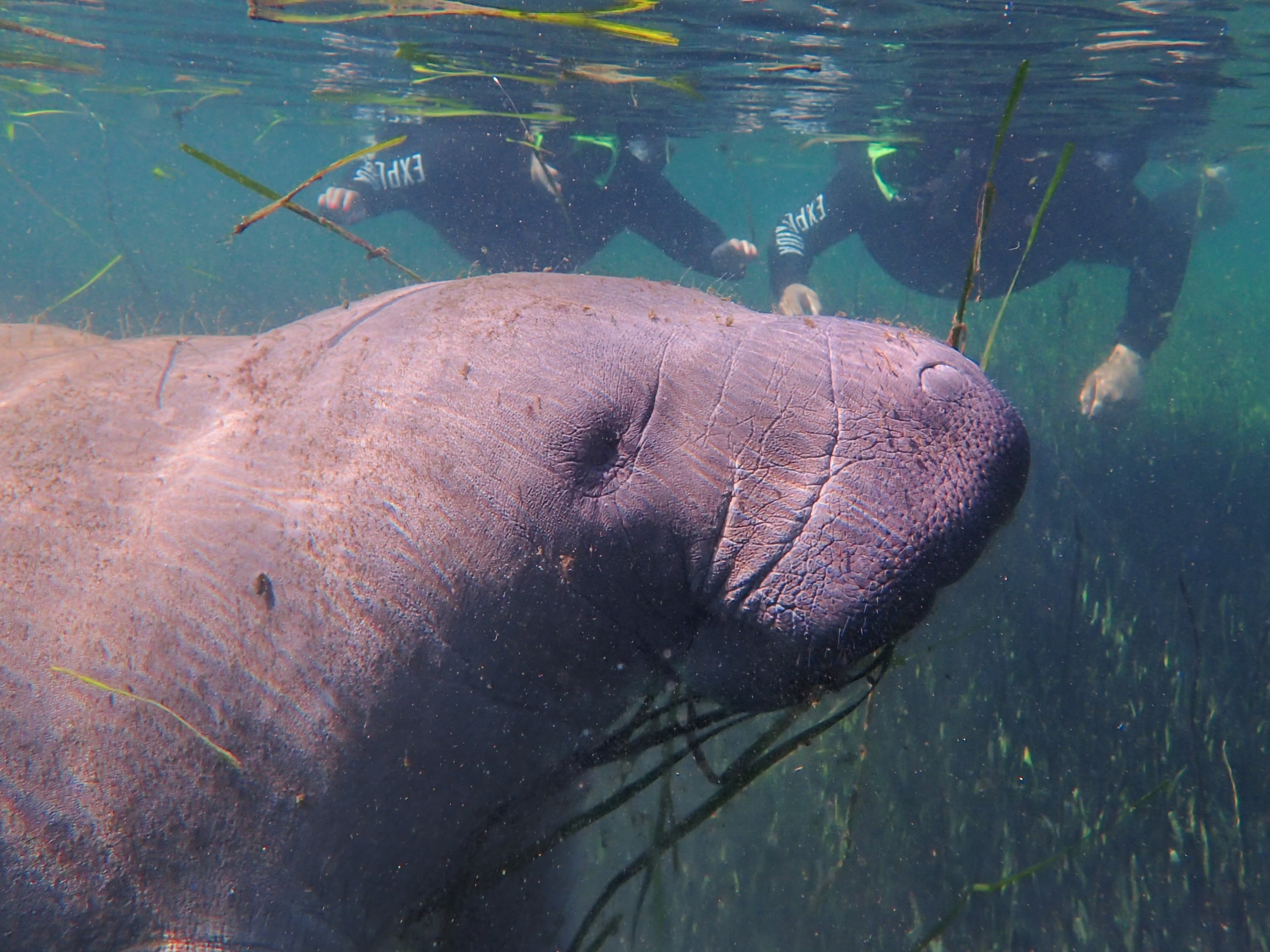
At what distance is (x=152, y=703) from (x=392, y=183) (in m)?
10.8

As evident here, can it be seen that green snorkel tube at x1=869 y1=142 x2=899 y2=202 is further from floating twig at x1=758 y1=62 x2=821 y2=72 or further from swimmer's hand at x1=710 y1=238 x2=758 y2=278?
floating twig at x1=758 y1=62 x2=821 y2=72

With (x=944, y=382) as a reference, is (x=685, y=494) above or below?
below

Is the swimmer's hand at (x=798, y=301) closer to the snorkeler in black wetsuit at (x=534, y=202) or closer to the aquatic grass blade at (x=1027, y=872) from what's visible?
the snorkeler in black wetsuit at (x=534, y=202)

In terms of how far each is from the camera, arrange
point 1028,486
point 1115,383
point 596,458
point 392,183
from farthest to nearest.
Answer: point 392,183 → point 1115,383 → point 1028,486 → point 596,458

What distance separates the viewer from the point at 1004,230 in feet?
35.1

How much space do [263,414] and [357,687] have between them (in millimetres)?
807

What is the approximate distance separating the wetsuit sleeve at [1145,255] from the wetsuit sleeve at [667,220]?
5.98m

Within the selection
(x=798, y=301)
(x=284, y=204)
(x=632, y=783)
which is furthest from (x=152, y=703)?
(x=798, y=301)

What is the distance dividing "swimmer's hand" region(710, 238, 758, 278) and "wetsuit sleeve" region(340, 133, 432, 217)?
484 cm

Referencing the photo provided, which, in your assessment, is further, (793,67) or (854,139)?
(854,139)

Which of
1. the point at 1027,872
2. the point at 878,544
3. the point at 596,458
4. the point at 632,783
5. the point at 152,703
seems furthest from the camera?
the point at 1027,872

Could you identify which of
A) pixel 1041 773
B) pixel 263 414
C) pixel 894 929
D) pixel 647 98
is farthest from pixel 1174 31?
pixel 263 414

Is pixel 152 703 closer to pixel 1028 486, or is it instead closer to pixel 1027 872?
pixel 1027 872

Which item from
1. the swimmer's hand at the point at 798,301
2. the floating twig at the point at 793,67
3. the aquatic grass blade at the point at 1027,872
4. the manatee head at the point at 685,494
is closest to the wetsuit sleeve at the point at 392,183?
the swimmer's hand at the point at 798,301
